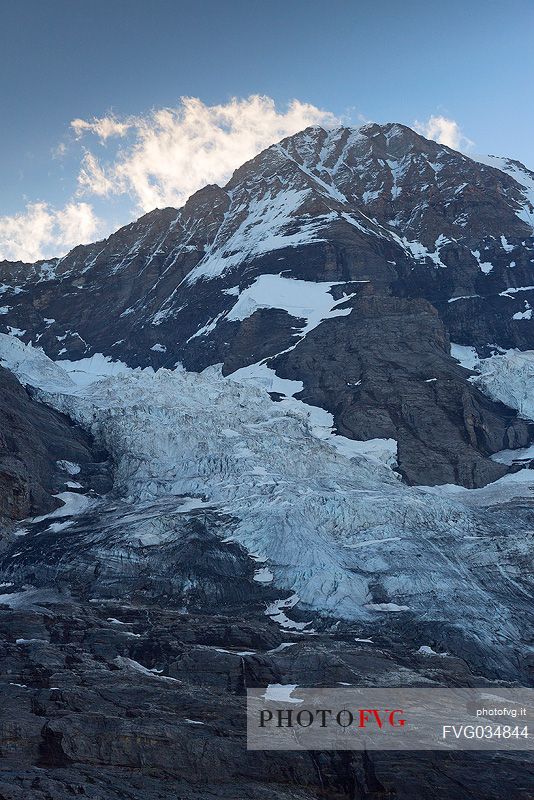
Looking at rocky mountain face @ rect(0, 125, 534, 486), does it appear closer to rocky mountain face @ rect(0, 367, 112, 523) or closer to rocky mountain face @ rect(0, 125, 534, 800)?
rocky mountain face @ rect(0, 125, 534, 800)

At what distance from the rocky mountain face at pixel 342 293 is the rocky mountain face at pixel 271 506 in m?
0.60

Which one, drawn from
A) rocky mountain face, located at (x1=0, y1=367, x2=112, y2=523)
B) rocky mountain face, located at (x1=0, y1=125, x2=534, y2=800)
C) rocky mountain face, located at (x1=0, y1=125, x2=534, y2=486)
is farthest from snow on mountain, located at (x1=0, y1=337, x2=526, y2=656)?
rocky mountain face, located at (x1=0, y1=125, x2=534, y2=486)

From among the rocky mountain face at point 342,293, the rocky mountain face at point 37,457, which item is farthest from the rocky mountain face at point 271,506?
the rocky mountain face at point 342,293

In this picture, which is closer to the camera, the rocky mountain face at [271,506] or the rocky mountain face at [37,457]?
the rocky mountain face at [271,506]

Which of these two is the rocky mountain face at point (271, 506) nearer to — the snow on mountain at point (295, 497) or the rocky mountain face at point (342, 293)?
the snow on mountain at point (295, 497)

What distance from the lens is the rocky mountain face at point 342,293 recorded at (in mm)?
102000

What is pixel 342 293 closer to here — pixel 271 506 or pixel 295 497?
pixel 295 497

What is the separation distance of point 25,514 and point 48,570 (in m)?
11.0

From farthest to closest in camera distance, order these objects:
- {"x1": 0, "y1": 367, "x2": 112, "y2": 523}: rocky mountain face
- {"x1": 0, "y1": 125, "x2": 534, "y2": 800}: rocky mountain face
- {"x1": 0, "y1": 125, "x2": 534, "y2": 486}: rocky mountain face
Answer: {"x1": 0, "y1": 125, "x2": 534, "y2": 486}: rocky mountain face
{"x1": 0, "y1": 367, "x2": 112, "y2": 523}: rocky mountain face
{"x1": 0, "y1": 125, "x2": 534, "y2": 800}: rocky mountain face

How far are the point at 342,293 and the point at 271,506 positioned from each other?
77671 millimetres

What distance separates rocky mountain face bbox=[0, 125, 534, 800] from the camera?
30797 millimetres

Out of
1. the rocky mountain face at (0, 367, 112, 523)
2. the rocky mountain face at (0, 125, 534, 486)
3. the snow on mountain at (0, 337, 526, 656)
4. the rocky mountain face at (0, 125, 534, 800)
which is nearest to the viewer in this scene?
the rocky mountain face at (0, 125, 534, 800)

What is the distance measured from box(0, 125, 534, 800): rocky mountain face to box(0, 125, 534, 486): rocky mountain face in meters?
0.60

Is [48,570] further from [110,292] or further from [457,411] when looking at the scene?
[110,292]
